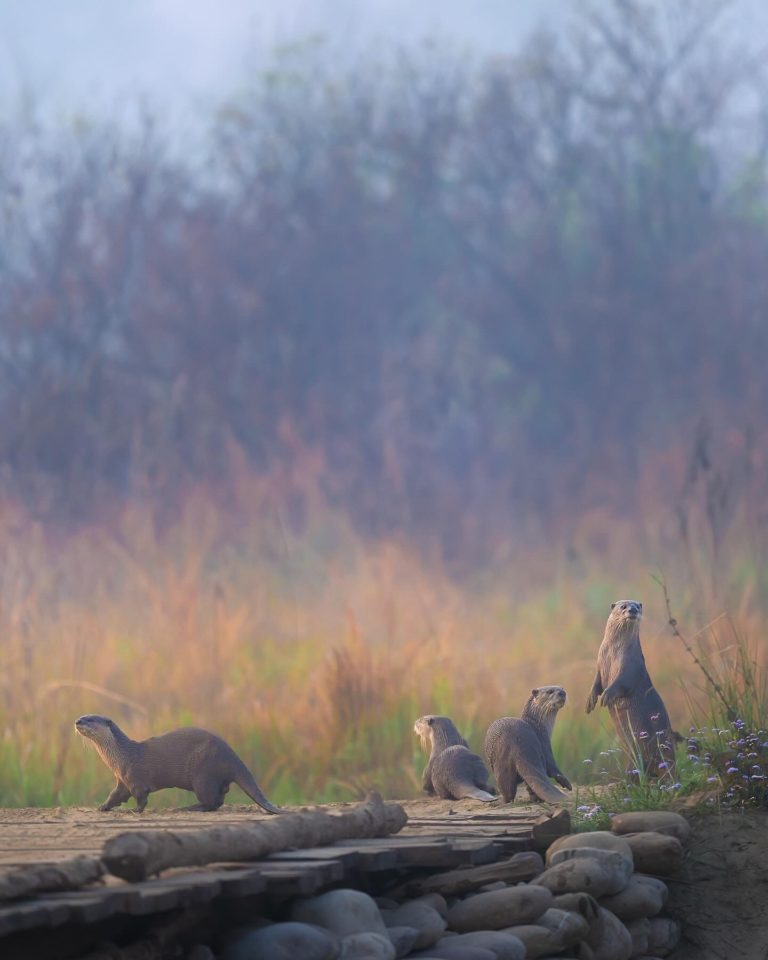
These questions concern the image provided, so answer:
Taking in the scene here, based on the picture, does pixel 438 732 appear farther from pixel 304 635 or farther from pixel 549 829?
pixel 304 635

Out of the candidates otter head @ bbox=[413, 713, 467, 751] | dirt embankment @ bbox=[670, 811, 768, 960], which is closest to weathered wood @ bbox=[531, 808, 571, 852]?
dirt embankment @ bbox=[670, 811, 768, 960]

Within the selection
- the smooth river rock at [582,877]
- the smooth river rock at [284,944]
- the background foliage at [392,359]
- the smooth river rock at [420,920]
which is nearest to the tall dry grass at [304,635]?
the background foliage at [392,359]

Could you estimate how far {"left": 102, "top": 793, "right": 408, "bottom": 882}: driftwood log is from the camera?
12.6 ft

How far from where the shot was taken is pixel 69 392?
1543cm

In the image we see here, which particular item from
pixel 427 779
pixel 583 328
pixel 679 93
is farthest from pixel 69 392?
pixel 427 779

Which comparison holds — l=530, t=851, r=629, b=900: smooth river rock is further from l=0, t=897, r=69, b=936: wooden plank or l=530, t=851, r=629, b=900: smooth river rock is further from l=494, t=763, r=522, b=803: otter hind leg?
l=0, t=897, r=69, b=936: wooden plank

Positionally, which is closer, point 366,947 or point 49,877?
point 49,877

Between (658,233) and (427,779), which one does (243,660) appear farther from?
(658,233)

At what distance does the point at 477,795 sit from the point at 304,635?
4.53m

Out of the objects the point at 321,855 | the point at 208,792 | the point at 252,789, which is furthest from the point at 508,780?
the point at 321,855

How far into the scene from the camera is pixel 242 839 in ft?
14.1

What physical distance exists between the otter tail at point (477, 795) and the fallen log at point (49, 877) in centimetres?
291

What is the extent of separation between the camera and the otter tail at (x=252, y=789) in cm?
594

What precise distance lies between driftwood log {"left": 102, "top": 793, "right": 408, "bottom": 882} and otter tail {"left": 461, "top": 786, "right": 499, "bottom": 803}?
1.37 m
